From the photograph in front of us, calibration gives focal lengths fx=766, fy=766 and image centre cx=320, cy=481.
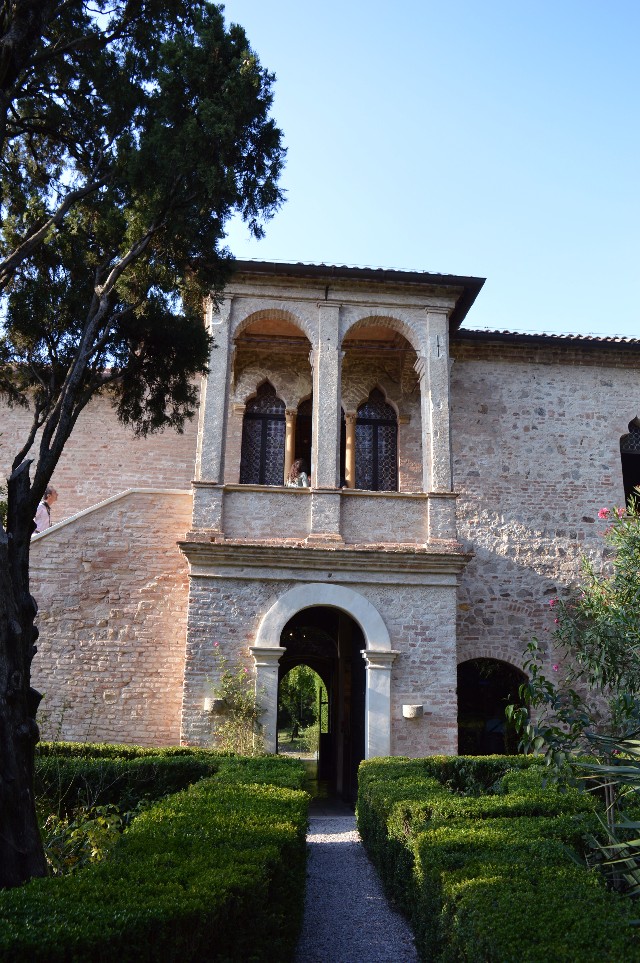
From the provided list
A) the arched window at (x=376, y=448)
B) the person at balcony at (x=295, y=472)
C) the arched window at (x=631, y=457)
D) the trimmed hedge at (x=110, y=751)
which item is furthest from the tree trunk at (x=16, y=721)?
the arched window at (x=631, y=457)

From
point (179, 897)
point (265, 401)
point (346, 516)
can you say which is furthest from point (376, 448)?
point (179, 897)

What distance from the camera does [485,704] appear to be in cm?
1276

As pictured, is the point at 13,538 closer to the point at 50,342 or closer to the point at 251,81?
the point at 50,342

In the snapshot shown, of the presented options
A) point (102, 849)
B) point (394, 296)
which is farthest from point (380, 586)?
point (102, 849)

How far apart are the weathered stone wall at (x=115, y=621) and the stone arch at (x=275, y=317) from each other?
2.70 metres

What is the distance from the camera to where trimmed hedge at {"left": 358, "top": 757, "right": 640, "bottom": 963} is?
2986 mm

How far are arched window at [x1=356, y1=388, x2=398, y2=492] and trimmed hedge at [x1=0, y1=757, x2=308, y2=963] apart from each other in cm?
854

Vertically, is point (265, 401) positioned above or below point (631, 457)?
above

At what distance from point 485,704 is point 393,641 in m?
3.25

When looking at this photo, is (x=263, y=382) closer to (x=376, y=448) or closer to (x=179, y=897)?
(x=376, y=448)

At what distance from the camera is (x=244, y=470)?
1359cm

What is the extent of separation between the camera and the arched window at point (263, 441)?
1359 centimetres

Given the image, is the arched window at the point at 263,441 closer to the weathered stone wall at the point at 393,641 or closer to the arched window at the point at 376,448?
the arched window at the point at 376,448

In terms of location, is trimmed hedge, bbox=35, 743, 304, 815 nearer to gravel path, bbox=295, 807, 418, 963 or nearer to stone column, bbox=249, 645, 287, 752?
gravel path, bbox=295, 807, 418, 963
